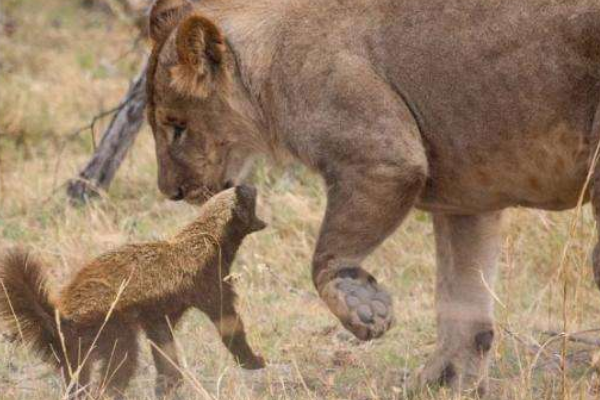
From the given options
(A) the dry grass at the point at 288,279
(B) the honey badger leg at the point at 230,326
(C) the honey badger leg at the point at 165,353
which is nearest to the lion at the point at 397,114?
(A) the dry grass at the point at 288,279

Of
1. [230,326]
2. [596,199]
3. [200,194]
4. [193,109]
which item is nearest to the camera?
[596,199]

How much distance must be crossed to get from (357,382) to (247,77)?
49.1 inches

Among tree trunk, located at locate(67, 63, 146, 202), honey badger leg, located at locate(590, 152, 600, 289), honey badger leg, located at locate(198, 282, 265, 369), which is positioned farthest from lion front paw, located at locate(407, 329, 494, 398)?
tree trunk, located at locate(67, 63, 146, 202)

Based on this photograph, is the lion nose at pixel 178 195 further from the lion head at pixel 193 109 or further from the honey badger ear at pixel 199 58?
the honey badger ear at pixel 199 58

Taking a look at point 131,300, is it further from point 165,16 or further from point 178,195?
point 165,16

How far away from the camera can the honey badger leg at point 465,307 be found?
17.5ft

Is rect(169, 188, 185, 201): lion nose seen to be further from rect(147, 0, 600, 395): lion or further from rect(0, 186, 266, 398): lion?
rect(0, 186, 266, 398): lion

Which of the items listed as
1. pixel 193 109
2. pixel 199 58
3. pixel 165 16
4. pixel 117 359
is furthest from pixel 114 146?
pixel 117 359

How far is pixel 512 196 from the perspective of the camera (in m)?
4.80

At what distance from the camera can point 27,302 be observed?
15.1 feet

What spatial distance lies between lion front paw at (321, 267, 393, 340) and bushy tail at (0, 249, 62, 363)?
0.93m

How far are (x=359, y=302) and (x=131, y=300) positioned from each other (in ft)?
2.69

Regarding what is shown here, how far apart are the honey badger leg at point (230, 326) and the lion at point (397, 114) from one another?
50 cm

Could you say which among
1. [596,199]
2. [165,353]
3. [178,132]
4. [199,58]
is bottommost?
[165,353]
